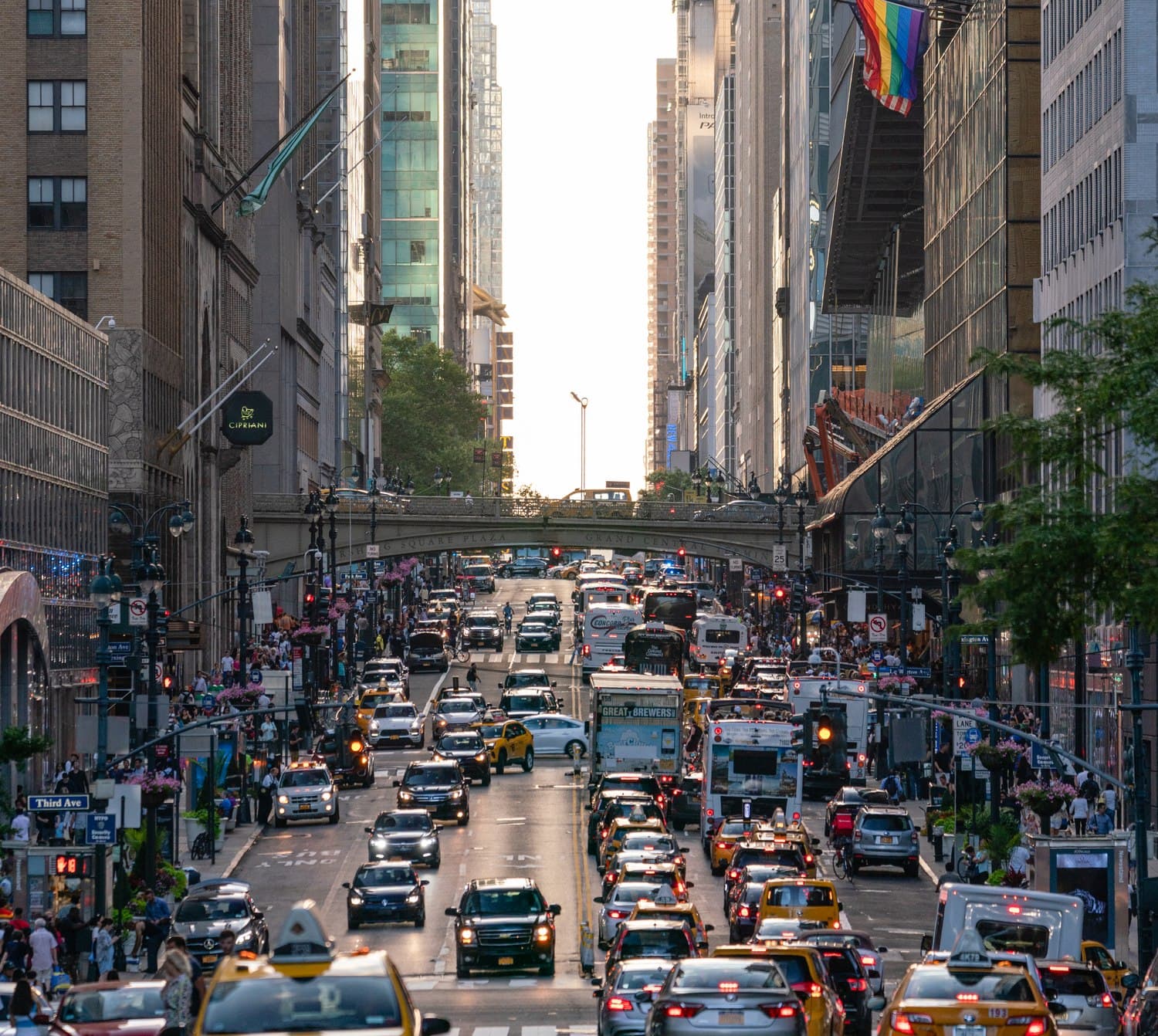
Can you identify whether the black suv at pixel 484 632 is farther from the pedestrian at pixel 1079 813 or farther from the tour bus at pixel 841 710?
the pedestrian at pixel 1079 813

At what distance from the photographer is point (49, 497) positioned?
2724 inches

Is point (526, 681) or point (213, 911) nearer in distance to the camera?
point (213, 911)

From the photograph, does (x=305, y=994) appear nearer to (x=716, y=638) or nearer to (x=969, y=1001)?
(x=969, y=1001)

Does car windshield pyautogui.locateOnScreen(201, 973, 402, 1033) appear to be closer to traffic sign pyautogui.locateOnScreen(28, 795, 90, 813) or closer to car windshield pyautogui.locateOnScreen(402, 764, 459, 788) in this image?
traffic sign pyautogui.locateOnScreen(28, 795, 90, 813)

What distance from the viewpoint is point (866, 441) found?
406 feet

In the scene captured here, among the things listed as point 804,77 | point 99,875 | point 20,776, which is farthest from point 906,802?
point 804,77

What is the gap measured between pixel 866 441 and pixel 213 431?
36.2 metres

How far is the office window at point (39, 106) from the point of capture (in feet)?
265

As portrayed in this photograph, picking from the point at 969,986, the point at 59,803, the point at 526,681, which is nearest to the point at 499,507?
the point at 526,681

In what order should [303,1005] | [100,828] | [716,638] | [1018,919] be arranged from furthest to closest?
[716,638] < [100,828] < [1018,919] < [303,1005]

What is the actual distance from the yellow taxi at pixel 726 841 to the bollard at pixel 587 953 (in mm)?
11576

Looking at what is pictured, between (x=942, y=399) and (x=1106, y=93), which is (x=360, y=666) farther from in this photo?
(x=1106, y=93)

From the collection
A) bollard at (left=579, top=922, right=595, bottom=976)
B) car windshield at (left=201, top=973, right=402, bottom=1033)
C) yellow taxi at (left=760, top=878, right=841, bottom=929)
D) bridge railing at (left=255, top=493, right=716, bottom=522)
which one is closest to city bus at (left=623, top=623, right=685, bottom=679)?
bridge railing at (left=255, top=493, right=716, bottom=522)

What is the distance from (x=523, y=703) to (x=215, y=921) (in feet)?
139
